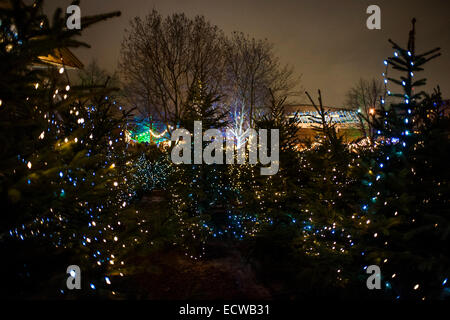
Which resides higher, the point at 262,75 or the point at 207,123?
the point at 262,75

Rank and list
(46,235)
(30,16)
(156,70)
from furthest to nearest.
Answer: (156,70) < (46,235) < (30,16)

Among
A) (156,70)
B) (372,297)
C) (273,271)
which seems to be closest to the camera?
(372,297)

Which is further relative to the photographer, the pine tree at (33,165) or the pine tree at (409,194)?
the pine tree at (409,194)

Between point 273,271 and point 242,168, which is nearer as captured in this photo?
point 273,271

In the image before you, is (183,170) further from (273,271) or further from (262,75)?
(262,75)

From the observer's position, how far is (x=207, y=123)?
7.55 m

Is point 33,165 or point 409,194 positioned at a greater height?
point 33,165

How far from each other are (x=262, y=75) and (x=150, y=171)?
1724cm

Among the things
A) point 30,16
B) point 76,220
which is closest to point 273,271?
point 76,220

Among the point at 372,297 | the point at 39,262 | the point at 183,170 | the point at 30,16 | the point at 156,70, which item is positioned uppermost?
the point at 156,70

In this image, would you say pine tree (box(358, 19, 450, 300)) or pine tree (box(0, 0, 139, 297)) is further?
pine tree (box(358, 19, 450, 300))

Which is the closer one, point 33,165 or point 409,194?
point 33,165

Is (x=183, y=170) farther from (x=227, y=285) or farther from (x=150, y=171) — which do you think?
(x=150, y=171)

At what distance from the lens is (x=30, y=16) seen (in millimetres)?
1848
